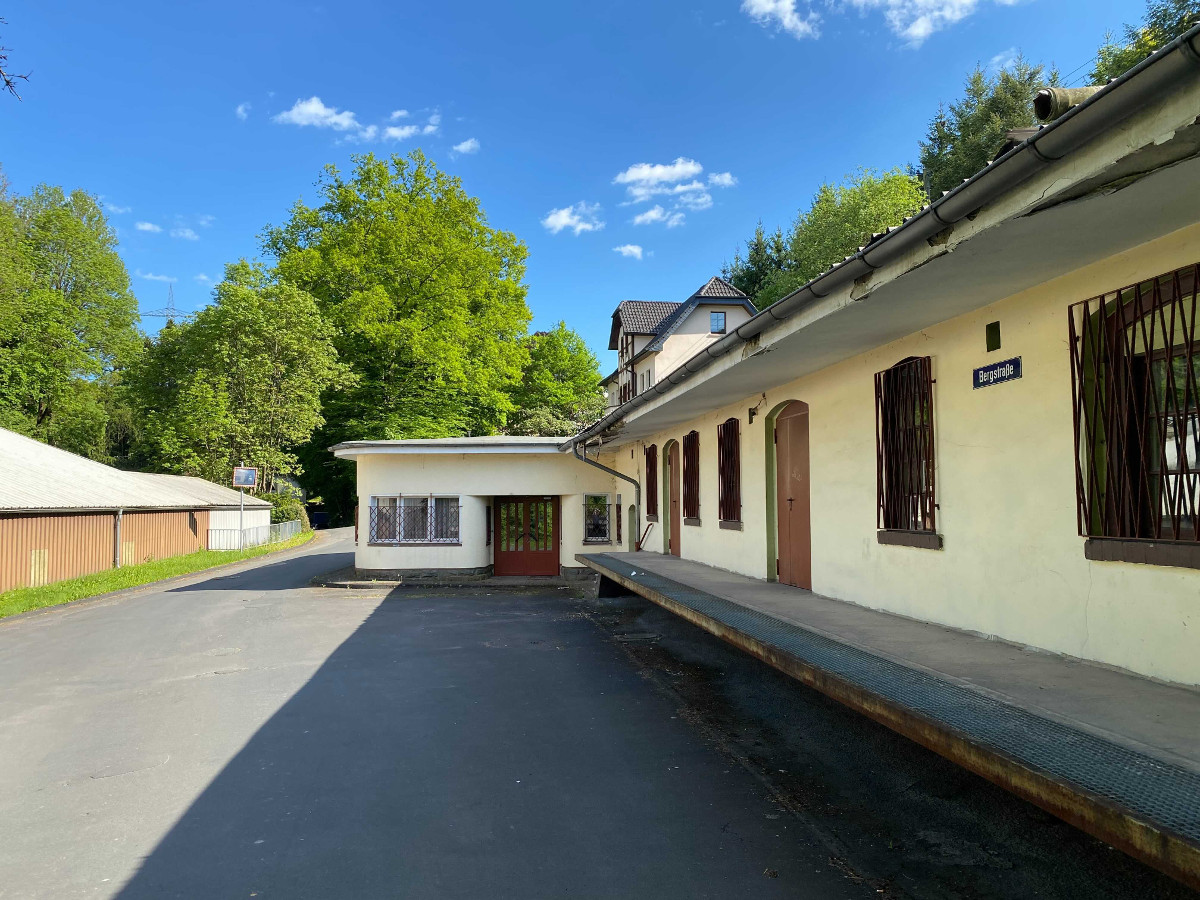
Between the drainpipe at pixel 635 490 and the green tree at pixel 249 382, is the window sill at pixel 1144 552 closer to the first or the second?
the drainpipe at pixel 635 490

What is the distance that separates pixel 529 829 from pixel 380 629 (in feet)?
26.6

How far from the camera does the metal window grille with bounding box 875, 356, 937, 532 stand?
17.7 ft

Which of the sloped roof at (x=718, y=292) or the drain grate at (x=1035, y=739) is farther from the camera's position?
the sloped roof at (x=718, y=292)

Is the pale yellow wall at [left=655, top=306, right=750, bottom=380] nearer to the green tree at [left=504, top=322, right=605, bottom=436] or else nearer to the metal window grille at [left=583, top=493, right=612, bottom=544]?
the green tree at [left=504, top=322, right=605, bottom=436]

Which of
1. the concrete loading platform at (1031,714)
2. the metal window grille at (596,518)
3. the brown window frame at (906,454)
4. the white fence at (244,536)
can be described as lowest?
the white fence at (244,536)

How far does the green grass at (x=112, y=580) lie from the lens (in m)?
14.2

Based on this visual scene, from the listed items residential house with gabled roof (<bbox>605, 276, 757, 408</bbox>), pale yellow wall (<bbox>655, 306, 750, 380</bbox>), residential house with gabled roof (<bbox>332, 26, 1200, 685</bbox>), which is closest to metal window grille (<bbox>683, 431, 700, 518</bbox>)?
residential house with gabled roof (<bbox>332, 26, 1200, 685</bbox>)

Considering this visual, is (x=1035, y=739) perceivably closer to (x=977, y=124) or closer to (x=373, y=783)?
(x=373, y=783)

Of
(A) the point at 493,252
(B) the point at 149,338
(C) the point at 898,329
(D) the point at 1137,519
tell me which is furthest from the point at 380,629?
(B) the point at 149,338

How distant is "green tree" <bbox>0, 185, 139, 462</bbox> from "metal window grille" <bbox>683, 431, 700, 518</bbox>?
2992cm

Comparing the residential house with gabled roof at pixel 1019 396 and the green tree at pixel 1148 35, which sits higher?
the green tree at pixel 1148 35

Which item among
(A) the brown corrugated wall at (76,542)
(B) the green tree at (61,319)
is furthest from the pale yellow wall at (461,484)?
(B) the green tree at (61,319)

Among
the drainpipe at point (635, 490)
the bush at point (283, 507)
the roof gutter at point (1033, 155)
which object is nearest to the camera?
the roof gutter at point (1033, 155)

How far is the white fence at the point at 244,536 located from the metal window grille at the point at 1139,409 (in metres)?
26.3
